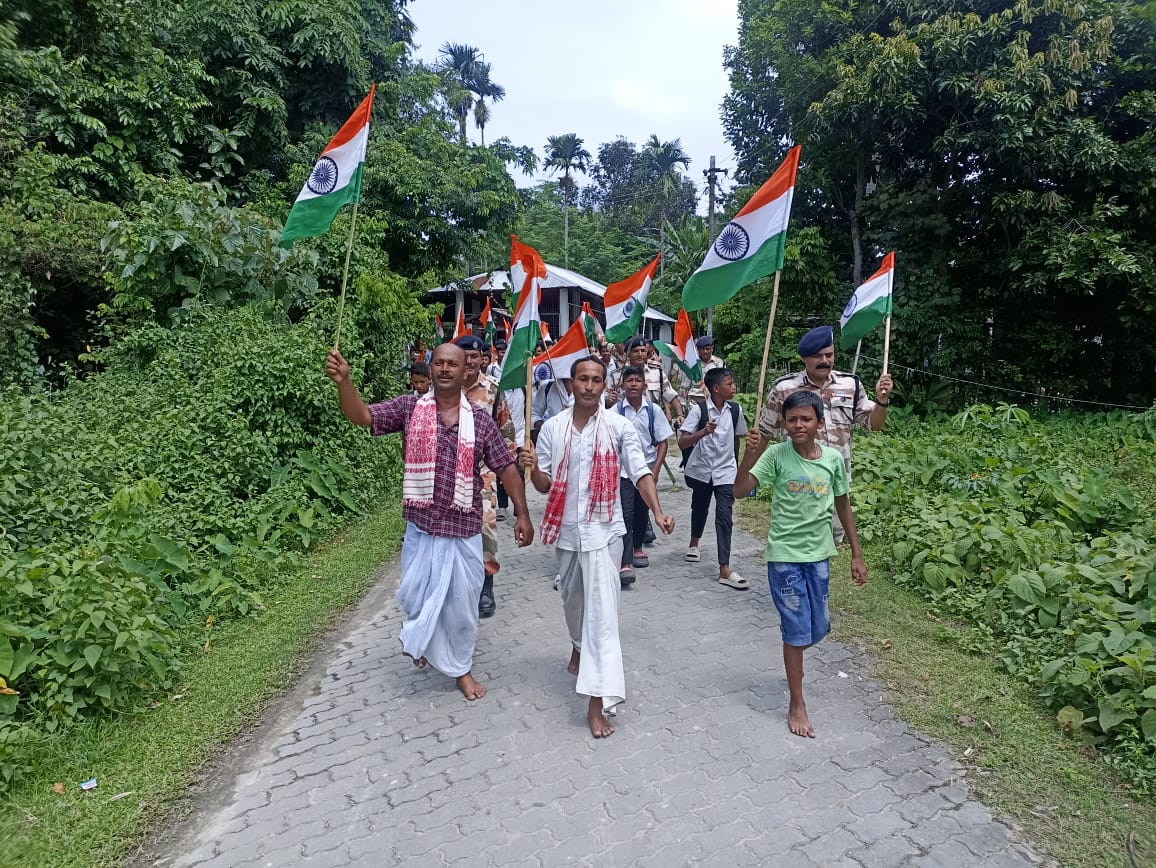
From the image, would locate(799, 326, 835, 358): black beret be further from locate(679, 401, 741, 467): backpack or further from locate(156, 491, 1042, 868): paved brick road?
locate(156, 491, 1042, 868): paved brick road

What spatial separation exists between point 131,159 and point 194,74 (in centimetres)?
200

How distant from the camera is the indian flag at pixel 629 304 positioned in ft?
23.8

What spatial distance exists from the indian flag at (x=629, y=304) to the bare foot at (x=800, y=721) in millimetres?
4312

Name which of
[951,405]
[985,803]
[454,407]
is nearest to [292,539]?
[454,407]

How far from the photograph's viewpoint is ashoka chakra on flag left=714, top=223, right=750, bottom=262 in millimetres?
4848

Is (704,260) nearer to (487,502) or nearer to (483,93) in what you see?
(487,502)

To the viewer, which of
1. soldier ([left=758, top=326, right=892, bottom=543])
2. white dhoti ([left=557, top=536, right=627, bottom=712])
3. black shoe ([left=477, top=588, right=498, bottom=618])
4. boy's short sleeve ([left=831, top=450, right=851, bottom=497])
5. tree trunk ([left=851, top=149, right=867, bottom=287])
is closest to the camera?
white dhoti ([left=557, top=536, right=627, bottom=712])

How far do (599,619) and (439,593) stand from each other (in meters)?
0.91

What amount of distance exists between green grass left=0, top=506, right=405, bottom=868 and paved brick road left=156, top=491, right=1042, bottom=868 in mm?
201

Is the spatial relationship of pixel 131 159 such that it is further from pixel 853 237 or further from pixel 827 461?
pixel 853 237

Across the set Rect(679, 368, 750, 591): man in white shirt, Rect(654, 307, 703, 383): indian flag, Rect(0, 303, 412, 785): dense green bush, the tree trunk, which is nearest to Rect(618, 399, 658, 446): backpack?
Rect(679, 368, 750, 591): man in white shirt

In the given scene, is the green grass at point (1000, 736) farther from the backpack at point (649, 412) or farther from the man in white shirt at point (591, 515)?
the backpack at point (649, 412)

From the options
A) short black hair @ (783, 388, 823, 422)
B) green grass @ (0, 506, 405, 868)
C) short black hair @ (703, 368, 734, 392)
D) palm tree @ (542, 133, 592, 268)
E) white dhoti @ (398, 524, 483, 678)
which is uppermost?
palm tree @ (542, 133, 592, 268)

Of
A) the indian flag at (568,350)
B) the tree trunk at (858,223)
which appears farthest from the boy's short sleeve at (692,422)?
the tree trunk at (858,223)
